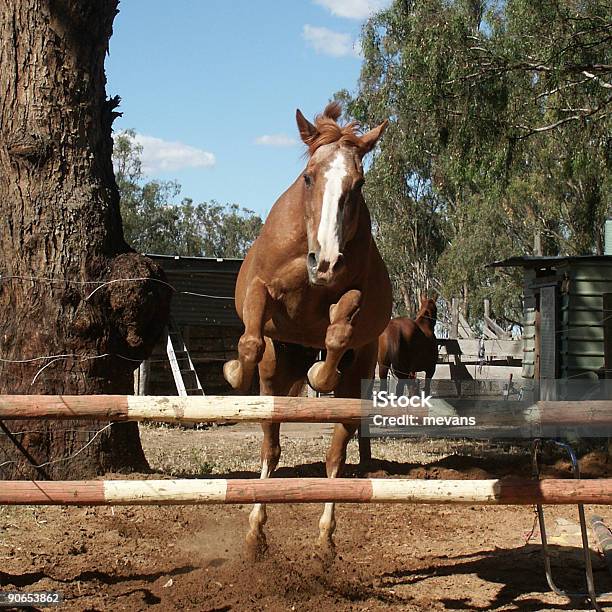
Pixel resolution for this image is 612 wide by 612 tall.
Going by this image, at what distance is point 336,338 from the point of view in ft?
16.5

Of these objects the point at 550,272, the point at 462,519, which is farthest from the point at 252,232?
the point at 462,519

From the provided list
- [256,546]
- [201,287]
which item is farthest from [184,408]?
[201,287]

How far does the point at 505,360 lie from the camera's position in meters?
22.5

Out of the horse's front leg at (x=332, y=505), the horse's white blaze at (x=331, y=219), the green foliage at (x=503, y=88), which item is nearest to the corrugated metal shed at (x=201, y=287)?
the green foliage at (x=503, y=88)

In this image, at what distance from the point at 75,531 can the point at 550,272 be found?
1231cm

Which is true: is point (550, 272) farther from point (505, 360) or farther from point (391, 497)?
point (391, 497)

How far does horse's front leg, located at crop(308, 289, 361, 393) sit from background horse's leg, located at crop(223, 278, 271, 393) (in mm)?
406

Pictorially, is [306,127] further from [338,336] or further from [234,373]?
[234,373]

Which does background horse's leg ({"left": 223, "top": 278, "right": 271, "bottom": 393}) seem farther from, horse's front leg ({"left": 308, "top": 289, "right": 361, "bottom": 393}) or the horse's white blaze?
the horse's white blaze

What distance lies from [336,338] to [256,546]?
72.6 inches

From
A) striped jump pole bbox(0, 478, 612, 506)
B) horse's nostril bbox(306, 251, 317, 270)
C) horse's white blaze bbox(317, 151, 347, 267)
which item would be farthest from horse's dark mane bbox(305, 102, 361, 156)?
striped jump pole bbox(0, 478, 612, 506)

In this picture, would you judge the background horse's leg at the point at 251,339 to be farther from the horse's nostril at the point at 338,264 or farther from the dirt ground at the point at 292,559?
the dirt ground at the point at 292,559

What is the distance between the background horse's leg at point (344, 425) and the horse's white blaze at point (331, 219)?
191 cm

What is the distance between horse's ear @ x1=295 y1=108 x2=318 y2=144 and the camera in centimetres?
550
